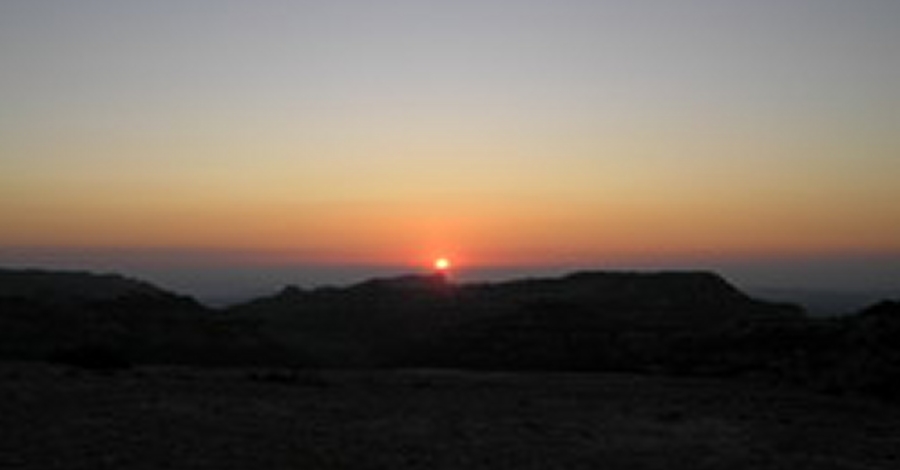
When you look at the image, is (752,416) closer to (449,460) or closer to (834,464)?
(834,464)

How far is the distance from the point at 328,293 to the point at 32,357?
3546cm

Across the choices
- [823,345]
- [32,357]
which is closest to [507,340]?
[823,345]

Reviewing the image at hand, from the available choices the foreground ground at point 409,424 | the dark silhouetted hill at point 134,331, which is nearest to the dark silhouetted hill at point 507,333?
the dark silhouetted hill at point 134,331

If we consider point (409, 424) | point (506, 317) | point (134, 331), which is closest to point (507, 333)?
point (506, 317)

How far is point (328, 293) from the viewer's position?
79.2 m

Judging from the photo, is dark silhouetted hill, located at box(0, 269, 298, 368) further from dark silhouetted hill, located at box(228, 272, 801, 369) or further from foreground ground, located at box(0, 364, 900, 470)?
foreground ground, located at box(0, 364, 900, 470)

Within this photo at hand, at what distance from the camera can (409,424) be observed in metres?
27.5

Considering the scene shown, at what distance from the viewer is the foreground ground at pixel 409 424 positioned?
Result: 22047 mm

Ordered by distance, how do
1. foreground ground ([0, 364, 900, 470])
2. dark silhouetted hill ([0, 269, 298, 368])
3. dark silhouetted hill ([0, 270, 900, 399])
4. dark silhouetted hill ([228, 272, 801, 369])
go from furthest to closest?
dark silhouetted hill ([228, 272, 801, 369]) < dark silhouetted hill ([0, 269, 298, 368]) < dark silhouetted hill ([0, 270, 900, 399]) < foreground ground ([0, 364, 900, 470])

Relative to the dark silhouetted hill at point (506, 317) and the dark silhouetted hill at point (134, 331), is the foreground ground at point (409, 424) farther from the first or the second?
the dark silhouetted hill at point (506, 317)

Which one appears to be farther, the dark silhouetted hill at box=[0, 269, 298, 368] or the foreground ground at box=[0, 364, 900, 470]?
the dark silhouetted hill at box=[0, 269, 298, 368]

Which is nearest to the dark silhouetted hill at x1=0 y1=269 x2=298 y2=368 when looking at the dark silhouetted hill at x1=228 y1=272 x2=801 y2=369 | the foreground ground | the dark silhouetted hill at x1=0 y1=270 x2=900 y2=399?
the dark silhouetted hill at x1=0 y1=270 x2=900 y2=399

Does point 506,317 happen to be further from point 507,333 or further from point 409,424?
point 409,424

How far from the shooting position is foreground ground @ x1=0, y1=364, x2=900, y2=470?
22047 mm
